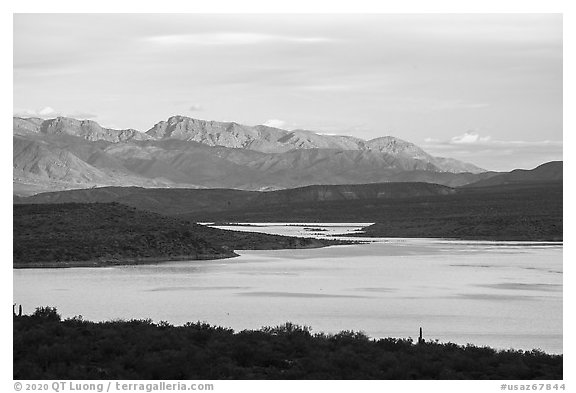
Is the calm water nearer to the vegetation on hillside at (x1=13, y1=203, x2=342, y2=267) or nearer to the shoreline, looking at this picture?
the shoreline

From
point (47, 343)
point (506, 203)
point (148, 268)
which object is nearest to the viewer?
point (47, 343)

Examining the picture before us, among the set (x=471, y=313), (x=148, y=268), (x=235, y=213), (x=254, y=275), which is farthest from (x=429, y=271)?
(x=235, y=213)

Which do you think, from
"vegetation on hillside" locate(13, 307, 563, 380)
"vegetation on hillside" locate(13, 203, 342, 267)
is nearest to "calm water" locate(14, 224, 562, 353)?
"vegetation on hillside" locate(13, 203, 342, 267)

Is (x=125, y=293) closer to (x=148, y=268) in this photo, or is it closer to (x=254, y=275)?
(x=254, y=275)

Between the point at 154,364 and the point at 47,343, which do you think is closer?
the point at 154,364

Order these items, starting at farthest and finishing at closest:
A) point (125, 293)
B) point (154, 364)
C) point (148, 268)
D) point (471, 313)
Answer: point (148, 268), point (125, 293), point (471, 313), point (154, 364)

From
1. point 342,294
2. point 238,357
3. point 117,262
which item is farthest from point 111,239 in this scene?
point 238,357

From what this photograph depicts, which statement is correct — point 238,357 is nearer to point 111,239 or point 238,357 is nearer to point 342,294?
point 342,294

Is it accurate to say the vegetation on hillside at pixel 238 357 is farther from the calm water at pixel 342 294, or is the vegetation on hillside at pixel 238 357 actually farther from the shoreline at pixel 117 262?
the shoreline at pixel 117 262
